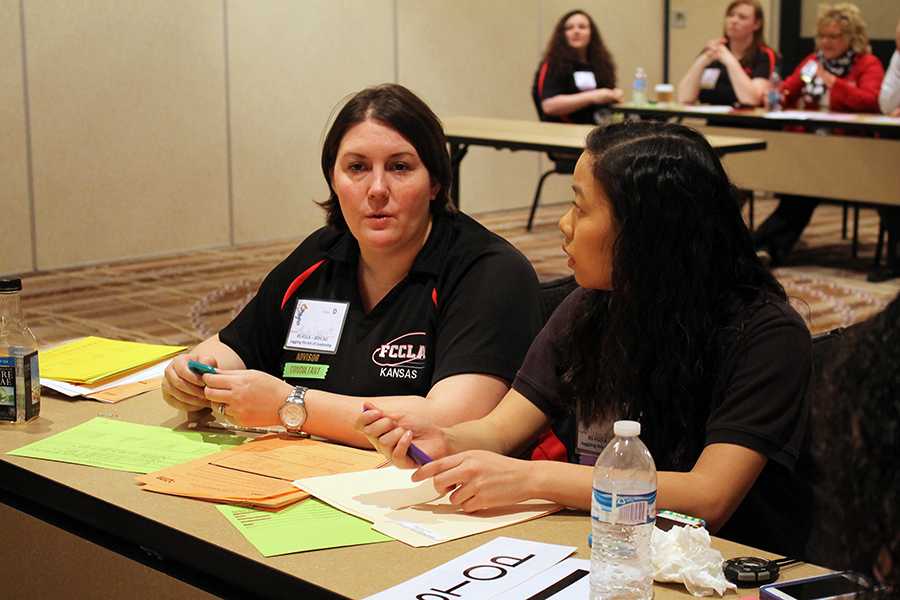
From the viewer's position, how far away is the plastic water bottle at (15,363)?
215 centimetres

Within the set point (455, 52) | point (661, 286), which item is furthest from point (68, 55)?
point (661, 286)

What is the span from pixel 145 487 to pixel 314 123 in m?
6.37

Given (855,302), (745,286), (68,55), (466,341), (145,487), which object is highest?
(68,55)

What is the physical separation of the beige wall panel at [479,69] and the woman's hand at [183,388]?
20.9ft

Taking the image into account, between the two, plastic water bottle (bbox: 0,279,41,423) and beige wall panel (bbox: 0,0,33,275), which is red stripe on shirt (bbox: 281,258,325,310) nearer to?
plastic water bottle (bbox: 0,279,41,423)

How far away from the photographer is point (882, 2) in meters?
9.44

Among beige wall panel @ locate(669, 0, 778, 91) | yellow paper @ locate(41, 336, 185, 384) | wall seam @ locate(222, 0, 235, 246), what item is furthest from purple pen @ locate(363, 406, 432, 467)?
beige wall panel @ locate(669, 0, 778, 91)

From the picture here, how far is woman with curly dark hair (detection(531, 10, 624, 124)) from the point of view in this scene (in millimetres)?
7879

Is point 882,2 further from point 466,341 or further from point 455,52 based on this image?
point 466,341

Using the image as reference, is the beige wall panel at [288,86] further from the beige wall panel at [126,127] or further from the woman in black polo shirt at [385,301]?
the woman in black polo shirt at [385,301]

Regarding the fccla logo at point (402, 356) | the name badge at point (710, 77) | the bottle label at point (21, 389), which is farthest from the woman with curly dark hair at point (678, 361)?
the name badge at point (710, 77)

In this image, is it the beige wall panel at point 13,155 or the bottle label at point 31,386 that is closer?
the bottle label at point 31,386

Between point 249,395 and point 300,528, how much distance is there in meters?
0.46

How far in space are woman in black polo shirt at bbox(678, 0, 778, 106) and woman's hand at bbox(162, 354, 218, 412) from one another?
6137 millimetres
